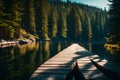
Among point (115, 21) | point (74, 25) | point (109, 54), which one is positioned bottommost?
point (109, 54)

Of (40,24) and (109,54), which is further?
(40,24)

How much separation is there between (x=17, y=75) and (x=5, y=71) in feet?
6.90

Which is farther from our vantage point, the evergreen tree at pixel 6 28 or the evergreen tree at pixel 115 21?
the evergreen tree at pixel 6 28

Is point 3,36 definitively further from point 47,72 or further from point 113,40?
point 47,72

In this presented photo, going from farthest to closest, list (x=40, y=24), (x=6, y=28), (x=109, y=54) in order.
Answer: (x=40, y=24) < (x=6, y=28) < (x=109, y=54)

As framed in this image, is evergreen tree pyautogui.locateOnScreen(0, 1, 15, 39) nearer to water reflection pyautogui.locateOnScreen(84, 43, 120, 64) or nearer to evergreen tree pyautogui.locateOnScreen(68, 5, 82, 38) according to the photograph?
water reflection pyautogui.locateOnScreen(84, 43, 120, 64)

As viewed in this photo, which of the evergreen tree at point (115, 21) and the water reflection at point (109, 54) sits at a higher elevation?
the evergreen tree at point (115, 21)

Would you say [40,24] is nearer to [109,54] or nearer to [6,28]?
[6,28]

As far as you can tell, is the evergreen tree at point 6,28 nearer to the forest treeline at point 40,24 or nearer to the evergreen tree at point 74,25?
the forest treeline at point 40,24

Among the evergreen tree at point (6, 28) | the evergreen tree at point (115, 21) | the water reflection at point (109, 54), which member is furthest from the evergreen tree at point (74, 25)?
the evergreen tree at point (115, 21)

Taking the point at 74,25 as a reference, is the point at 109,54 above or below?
below

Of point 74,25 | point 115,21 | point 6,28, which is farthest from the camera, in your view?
point 74,25

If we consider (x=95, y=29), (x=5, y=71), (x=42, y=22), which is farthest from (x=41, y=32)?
(x=5, y=71)

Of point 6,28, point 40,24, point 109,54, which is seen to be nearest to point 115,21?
point 109,54
